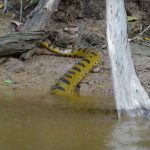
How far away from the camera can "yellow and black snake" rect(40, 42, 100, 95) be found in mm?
9698

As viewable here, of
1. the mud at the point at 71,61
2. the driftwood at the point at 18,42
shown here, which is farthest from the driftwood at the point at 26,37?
the mud at the point at 71,61

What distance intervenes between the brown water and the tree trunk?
2.38 m

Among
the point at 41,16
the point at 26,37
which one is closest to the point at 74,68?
the point at 26,37

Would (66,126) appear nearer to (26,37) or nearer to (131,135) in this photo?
(131,135)

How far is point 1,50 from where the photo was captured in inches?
400

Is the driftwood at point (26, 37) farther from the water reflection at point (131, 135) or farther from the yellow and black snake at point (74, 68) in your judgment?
the water reflection at point (131, 135)

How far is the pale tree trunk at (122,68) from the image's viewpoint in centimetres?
727

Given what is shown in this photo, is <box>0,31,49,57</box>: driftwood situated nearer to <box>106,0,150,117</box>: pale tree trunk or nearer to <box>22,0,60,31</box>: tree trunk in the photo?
<box>22,0,60,31</box>: tree trunk

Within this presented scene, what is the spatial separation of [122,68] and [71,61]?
3.69 metres

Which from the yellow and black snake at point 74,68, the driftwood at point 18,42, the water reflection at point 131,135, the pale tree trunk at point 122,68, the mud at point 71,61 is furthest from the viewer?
the driftwood at point 18,42

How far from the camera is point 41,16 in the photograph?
11023 mm

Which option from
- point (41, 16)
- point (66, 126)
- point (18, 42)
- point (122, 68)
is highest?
point (41, 16)

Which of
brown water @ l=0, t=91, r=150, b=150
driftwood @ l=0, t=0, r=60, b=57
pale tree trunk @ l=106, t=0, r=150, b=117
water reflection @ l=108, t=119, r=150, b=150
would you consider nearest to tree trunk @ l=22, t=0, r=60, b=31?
driftwood @ l=0, t=0, r=60, b=57

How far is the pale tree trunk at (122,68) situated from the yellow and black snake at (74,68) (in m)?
2.32
